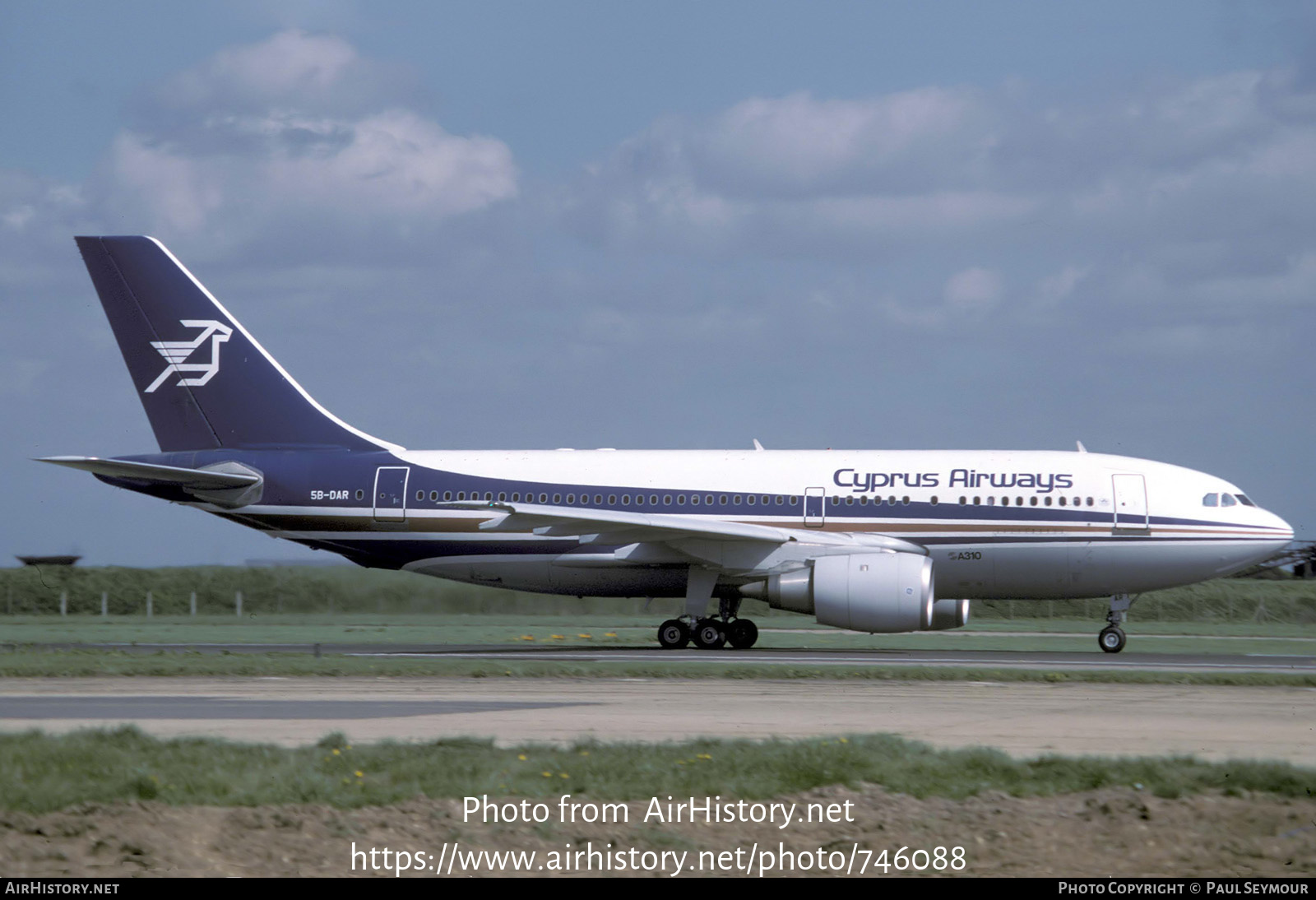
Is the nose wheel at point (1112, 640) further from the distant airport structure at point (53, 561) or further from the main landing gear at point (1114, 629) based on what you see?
the distant airport structure at point (53, 561)

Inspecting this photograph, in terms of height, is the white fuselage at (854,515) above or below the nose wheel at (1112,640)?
above

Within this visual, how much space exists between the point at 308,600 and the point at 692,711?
20.1 metres

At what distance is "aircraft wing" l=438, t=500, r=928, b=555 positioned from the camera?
25422 mm

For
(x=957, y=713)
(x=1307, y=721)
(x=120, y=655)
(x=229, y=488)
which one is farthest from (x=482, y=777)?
(x=229, y=488)

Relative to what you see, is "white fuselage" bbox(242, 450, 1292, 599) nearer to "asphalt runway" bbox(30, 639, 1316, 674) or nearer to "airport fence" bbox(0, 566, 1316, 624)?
"asphalt runway" bbox(30, 639, 1316, 674)

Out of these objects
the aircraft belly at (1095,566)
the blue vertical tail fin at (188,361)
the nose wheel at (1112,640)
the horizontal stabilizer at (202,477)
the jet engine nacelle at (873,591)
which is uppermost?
the blue vertical tail fin at (188,361)

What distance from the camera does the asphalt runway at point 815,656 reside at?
21.4 m

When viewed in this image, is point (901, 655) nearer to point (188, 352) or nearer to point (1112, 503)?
point (1112, 503)

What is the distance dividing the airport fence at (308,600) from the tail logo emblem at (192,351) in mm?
5136

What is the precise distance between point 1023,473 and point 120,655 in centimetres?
1577

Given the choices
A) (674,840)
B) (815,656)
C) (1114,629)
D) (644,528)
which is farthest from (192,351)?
(674,840)

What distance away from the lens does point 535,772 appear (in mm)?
9789

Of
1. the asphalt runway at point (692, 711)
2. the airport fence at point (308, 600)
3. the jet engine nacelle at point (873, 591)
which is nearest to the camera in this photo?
the asphalt runway at point (692, 711)

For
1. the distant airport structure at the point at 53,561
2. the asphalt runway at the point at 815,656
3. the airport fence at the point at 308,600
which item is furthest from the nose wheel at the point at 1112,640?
the distant airport structure at the point at 53,561
